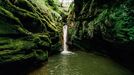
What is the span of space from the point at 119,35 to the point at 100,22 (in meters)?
3.49

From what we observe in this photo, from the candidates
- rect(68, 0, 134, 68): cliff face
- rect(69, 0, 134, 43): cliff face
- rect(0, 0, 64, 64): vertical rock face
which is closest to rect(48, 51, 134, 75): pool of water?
rect(68, 0, 134, 68): cliff face

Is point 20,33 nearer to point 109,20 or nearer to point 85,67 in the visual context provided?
point 85,67

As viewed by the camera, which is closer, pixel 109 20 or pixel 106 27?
pixel 109 20

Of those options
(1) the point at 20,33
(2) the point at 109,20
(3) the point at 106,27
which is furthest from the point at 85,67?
(1) the point at 20,33

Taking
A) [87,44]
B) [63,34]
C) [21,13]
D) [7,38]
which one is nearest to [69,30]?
[63,34]

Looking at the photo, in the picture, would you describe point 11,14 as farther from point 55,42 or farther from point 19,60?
point 55,42

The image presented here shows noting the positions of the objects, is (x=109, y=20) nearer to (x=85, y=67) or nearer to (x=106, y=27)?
(x=106, y=27)

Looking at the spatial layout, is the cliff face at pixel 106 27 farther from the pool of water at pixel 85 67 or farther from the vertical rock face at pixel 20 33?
the vertical rock face at pixel 20 33

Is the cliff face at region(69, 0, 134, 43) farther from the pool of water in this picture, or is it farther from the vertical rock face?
the vertical rock face

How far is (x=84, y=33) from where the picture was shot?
64.5 feet

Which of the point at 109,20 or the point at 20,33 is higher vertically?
the point at 109,20

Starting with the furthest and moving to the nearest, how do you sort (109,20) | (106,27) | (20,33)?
(106,27) → (109,20) → (20,33)

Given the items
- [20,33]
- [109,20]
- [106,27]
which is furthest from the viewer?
[106,27]

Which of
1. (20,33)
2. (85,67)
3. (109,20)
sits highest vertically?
(109,20)
